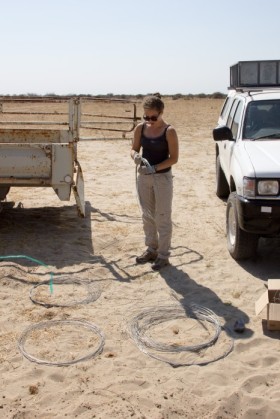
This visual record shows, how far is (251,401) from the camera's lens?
11.6 ft

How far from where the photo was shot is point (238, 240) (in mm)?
5953

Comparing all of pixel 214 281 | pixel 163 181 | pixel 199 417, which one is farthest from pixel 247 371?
pixel 163 181

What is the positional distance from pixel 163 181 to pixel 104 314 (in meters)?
1.53

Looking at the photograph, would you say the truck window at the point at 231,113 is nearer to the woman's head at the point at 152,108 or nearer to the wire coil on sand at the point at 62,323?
the woman's head at the point at 152,108

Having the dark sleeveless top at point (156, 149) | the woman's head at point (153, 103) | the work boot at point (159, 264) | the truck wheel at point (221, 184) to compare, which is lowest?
the work boot at point (159, 264)

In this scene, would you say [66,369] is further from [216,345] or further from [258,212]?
[258,212]

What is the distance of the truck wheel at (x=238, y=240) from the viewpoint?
5.91 m

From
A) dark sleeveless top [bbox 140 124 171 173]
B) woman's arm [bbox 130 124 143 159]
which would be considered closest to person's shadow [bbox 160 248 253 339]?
dark sleeveless top [bbox 140 124 171 173]

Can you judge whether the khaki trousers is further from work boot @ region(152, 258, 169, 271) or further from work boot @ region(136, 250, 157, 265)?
work boot @ region(136, 250, 157, 265)

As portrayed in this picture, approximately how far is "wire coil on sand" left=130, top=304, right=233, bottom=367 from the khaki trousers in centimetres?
97

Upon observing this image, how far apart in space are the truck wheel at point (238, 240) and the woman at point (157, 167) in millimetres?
748

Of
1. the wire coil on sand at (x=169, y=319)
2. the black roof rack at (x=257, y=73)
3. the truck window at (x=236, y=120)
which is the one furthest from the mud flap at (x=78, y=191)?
the black roof rack at (x=257, y=73)

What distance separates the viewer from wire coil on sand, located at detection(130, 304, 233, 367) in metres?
4.21

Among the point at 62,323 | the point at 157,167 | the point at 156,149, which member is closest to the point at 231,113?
the point at 156,149
